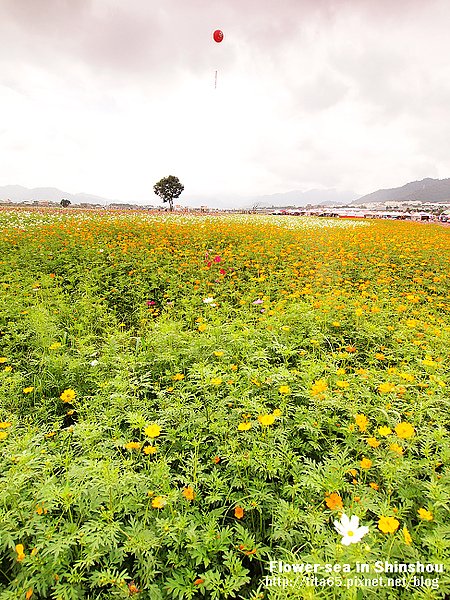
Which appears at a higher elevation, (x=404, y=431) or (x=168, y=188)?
(x=168, y=188)

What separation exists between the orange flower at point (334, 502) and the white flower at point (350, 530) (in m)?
0.13

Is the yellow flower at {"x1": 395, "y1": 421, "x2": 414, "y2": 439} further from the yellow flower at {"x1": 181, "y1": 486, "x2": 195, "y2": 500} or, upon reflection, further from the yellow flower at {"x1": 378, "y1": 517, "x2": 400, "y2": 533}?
the yellow flower at {"x1": 181, "y1": 486, "x2": 195, "y2": 500}

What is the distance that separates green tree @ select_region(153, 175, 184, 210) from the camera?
5579 cm

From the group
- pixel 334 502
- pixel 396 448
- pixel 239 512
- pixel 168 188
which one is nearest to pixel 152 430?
pixel 239 512

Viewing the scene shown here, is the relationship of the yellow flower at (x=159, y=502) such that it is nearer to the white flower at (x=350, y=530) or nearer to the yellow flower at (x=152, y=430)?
the yellow flower at (x=152, y=430)

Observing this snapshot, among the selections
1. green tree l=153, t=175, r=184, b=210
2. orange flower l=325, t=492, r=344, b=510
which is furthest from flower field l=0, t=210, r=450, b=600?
green tree l=153, t=175, r=184, b=210

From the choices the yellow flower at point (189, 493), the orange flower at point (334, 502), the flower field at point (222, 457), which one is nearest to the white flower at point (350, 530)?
the flower field at point (222, 457)

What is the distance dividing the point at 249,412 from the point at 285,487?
0.59 meters

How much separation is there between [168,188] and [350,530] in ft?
194

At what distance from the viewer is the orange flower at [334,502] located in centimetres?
163

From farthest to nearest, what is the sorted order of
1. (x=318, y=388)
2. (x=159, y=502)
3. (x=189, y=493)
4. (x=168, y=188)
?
(x=168, y=188), (x=318, y=388), (x=189, y=493), (x=159, y=502)

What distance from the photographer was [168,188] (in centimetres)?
5603

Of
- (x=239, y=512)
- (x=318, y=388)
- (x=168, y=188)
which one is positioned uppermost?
(x=168, y=188)

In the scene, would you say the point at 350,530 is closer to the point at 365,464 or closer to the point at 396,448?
the point at 365,464
